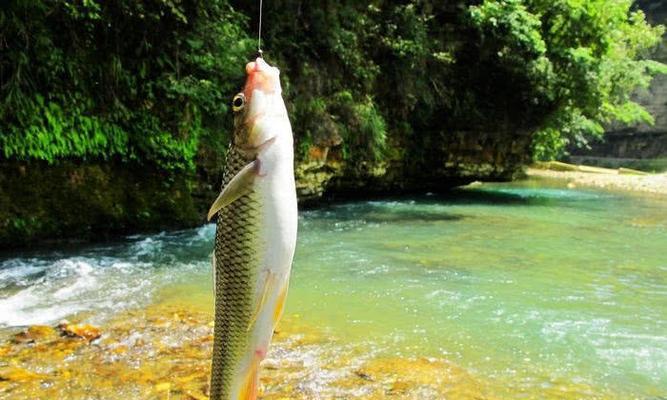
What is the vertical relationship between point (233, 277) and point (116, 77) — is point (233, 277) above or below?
below

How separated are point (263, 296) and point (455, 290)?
19.6 feet

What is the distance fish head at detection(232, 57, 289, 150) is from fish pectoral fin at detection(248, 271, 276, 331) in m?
0.42

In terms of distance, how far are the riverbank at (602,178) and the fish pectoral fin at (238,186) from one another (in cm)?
2527

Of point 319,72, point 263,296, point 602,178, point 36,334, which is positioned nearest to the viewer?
point 263,296

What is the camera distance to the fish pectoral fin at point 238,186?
1821 mm

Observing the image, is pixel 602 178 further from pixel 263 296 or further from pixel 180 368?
pixel 263 296

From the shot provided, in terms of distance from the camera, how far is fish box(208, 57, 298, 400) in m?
1.84

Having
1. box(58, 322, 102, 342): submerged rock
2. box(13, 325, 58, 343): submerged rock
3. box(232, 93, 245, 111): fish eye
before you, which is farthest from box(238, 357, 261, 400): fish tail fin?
box(13, 325, 58, 343): submerged rock

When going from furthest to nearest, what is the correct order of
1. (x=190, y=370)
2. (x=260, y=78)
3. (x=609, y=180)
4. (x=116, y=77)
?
(x=609, y=180) < (x=116, y=77) < (x=190, y=370) < (x=260, y=78)

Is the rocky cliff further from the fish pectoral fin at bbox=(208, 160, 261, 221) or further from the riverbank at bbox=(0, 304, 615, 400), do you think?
the fish pectoral fin at bbox=(208, 160, 261, 221)

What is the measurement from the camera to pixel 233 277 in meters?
1.97

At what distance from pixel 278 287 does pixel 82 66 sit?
27.9 feet

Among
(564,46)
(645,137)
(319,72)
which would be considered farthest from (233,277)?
(645,137)

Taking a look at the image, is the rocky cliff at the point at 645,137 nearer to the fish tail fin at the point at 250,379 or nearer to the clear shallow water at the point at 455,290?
the clear shallow water at the point at 455,290
